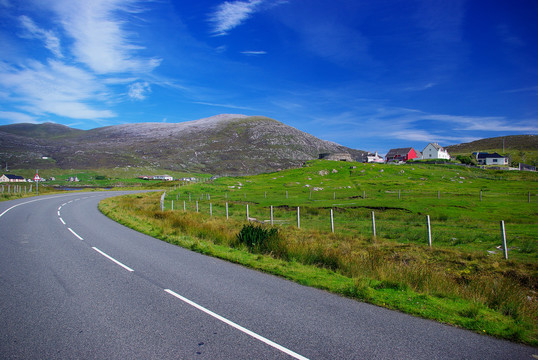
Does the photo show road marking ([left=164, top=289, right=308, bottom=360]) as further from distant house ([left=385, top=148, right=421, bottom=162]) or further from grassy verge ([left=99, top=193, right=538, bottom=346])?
distant house ([left=385, top=148, right=421, bottom=162])

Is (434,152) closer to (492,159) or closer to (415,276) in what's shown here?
(492,159)

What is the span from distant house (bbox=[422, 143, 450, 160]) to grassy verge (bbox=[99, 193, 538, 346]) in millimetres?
140265

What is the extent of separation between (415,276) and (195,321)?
7162 millimetres

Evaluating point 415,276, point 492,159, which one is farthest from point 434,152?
point 415,276

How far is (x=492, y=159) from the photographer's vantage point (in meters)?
132

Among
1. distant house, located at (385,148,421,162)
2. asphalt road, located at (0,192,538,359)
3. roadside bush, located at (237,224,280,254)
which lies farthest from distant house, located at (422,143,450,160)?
asphalt road, located at (0,192,538,359)

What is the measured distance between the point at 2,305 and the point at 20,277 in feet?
8.58

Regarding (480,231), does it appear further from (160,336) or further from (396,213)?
(160,336)

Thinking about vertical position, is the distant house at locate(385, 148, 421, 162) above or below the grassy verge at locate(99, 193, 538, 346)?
above

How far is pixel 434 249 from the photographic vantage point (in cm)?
1631

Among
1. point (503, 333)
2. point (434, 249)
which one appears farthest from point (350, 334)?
point (434, 249)

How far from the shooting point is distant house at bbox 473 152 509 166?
128m

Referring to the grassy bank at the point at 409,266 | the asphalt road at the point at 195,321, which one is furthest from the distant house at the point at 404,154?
the asphalt road at the point at 195,321

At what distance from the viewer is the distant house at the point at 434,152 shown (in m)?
140
